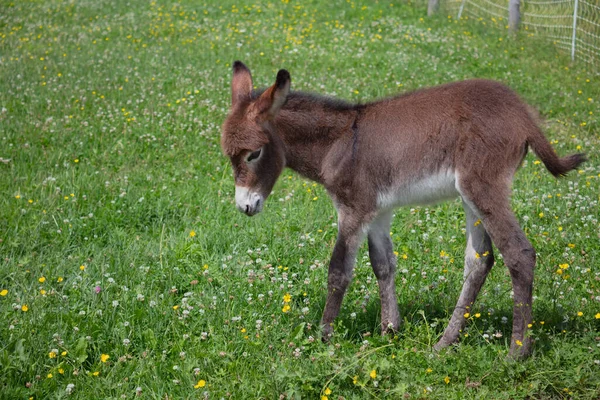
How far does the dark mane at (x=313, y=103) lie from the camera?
498 cm

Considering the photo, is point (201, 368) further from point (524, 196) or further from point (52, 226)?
point (524, 196)

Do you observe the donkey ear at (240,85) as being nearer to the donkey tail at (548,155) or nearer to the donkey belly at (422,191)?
the donkey belly at (422,191)

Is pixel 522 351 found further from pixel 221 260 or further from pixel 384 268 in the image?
pixel 221 260

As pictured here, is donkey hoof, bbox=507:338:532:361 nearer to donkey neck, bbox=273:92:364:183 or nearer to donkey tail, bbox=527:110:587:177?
donkey tail, bbox=527:110:587:177

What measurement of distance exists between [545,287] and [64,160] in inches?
210

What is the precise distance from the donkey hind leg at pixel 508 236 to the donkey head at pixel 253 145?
1.32 meters

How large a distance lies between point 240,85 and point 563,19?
10058mm

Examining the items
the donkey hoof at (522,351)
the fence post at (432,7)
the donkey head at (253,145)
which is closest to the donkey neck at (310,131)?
the donkey head at (253,145)

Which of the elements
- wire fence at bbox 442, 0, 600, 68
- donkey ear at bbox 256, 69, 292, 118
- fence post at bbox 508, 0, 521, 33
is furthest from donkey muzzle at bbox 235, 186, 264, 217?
fence post at bbox 508, 0, 521, 33

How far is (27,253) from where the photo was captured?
5.86 metres

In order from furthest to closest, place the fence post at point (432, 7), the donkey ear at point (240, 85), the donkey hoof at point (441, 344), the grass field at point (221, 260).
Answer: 1. the fence post at point (432, 7)
2. the donkey ear at point (240, 85)
3. the donkey hoof at point (441, 344)
4. the grass field at point (221, 260)

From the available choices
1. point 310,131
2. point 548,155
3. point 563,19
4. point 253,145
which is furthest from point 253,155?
point 563,19

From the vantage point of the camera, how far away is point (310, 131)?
16.2ft

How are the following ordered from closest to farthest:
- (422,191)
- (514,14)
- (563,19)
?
(422,191)
(563,19)
(514,14)
